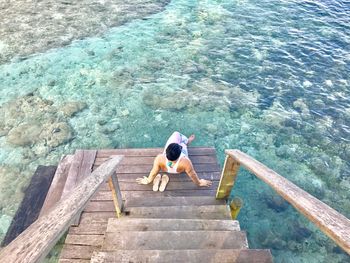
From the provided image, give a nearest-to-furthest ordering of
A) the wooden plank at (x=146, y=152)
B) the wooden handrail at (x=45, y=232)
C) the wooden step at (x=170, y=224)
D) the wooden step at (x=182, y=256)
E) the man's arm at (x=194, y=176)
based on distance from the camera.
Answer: the wooden handrail at (x=45, y=232), the wooden step at (x=182, y=256), the wooden step at (x=170, y=224), the man's arm at (x=194, y=176), the wooden plank at (x=146, y=152)

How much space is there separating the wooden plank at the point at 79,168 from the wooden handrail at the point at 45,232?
331cm

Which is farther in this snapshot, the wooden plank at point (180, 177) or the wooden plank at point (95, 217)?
the wooden plank at point (180, 177)

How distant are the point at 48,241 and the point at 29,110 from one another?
7.78 m

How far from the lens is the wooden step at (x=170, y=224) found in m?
3.61

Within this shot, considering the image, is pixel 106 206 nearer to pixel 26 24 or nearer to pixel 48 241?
pixel 48 241

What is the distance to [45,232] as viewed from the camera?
5.31 ft

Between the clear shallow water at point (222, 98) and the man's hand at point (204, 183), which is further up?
the man's hand at point (204, 183)

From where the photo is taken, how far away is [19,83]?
9305 mm

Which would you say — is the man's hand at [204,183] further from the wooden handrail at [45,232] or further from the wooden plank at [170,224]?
the wooden handrail at [45,232]

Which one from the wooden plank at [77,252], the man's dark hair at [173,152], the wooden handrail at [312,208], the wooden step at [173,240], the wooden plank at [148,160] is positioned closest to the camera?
the wooden handrail at [312,208]

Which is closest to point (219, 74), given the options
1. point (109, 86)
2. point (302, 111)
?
point (302, 111)

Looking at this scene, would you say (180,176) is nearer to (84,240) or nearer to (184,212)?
(184,212)

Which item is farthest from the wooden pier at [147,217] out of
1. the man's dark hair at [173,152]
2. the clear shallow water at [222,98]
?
the clear shallow water at [222,98]

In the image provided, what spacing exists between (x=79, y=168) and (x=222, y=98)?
5.01 metres
